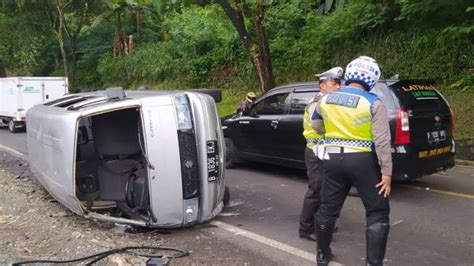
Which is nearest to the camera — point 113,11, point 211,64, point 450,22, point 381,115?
point 381,115

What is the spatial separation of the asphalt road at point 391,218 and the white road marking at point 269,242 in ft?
0.03

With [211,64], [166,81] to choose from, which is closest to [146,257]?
[211,64]

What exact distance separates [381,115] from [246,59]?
1549 cm

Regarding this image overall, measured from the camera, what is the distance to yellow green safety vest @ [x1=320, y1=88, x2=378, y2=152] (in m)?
4.07

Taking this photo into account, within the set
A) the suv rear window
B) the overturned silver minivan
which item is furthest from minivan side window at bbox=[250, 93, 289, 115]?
the overturned silver minivan

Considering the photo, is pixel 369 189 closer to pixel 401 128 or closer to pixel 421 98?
pixel 401 128

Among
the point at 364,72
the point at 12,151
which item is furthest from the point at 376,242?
the point at 12,151

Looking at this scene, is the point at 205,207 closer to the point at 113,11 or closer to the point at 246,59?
the point at 246,59

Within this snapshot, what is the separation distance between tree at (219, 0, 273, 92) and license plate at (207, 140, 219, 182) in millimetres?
8396

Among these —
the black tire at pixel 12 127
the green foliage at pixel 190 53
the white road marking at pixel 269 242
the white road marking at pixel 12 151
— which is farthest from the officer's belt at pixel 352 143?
the black tire at pixel 12 127

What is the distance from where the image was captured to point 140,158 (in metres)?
6.34

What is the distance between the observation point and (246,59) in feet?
63.4

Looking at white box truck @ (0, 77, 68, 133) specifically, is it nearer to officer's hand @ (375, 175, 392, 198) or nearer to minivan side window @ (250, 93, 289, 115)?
minivan side window @ (250, 93, 289, 115)

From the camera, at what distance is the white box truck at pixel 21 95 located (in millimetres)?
18891
